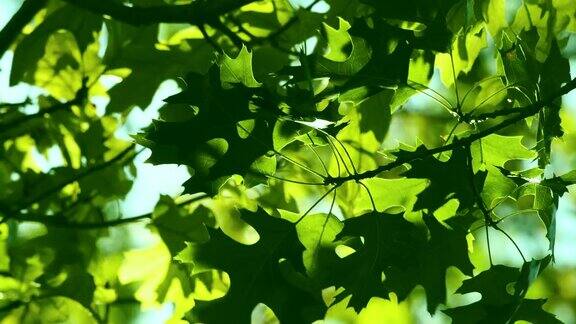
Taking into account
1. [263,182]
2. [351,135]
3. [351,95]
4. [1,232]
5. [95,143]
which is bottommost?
[1,232]

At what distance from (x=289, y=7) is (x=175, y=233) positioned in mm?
A: 765

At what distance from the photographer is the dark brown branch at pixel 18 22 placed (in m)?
2.24

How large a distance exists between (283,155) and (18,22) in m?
1.00

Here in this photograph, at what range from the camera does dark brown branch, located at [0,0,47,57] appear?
2242 millimetres

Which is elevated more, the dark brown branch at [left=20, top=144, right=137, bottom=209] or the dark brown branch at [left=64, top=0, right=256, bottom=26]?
the dark brown branch at [left=64, top=0, right=256, bottom=26]

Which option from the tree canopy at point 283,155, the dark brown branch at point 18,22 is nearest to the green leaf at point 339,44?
the tree canopy at point 283,155

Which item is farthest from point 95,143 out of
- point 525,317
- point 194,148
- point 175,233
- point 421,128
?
point 525,317

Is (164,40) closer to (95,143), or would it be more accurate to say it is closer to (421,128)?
(95,143)

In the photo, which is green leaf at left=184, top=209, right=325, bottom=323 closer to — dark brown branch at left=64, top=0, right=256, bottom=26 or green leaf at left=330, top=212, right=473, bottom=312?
green leaf at left=330, top=212, right=473, bottom=312

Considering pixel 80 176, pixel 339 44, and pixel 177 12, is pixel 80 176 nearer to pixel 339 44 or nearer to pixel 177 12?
pixel 177 12

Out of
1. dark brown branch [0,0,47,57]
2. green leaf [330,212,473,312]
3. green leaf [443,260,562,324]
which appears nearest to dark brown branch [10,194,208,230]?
dark brown branch [0,0,47,57]

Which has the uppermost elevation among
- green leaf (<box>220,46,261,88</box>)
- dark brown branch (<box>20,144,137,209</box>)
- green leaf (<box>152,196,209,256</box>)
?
green leaf (<box>220,46,261,88</box>)

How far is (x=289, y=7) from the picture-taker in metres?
2.41

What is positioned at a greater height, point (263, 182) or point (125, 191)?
point (263, 182)
